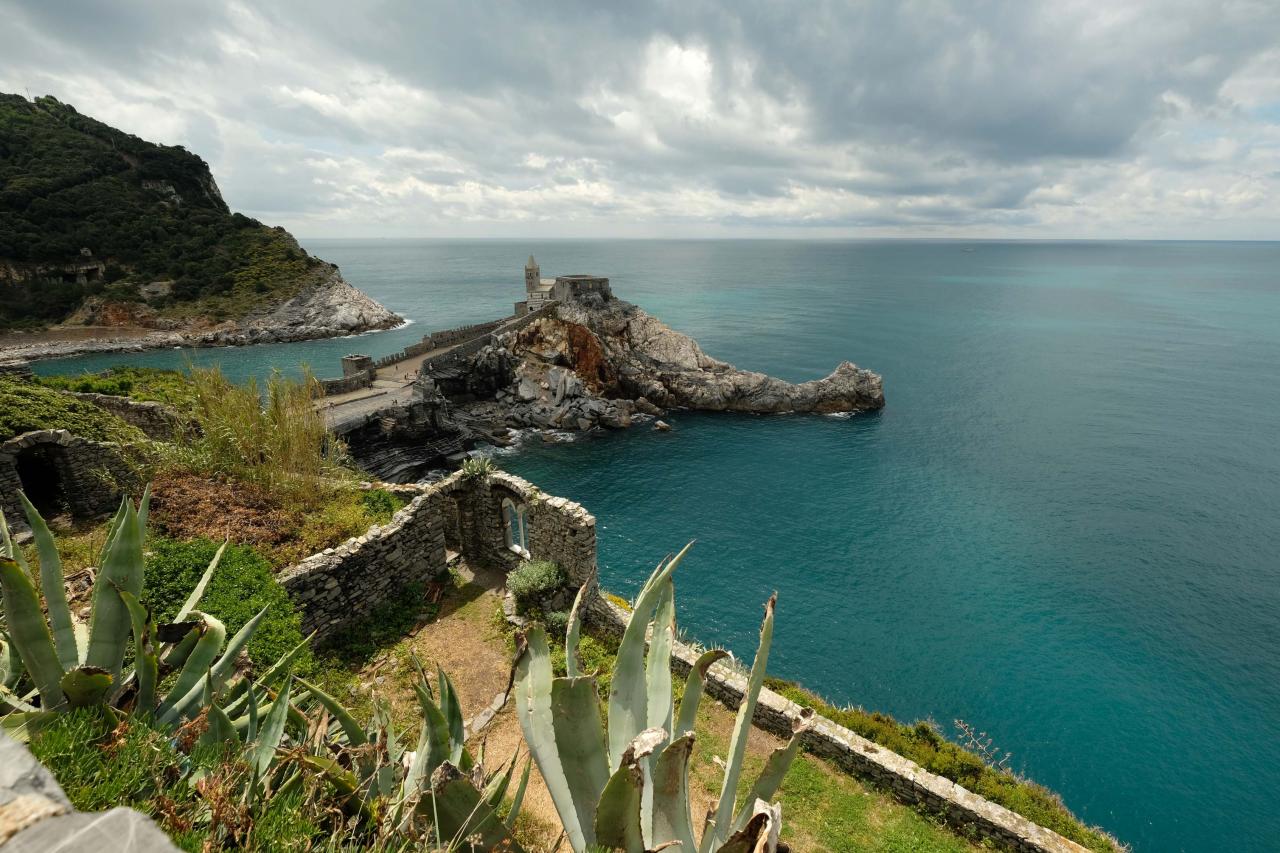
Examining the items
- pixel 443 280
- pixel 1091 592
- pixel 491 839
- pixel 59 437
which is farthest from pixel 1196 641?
pixel 443 280

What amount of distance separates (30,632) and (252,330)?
82.0 m

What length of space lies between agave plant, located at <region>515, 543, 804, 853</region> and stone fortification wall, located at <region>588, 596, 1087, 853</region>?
546 centimetres

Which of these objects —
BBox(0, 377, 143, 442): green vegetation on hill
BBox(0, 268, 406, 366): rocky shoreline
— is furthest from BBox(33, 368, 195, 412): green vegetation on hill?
BBox(0, 268, 406, 366): rocky shoreline

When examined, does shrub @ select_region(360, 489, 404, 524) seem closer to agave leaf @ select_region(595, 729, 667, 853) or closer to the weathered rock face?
agave leaf @ select_region(595, 729, 667, 853)

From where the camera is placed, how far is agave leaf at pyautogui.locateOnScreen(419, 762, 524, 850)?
125 inches

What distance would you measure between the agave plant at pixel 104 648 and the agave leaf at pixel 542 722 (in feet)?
6.55

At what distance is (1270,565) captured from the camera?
1030 inches

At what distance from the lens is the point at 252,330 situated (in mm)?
69812

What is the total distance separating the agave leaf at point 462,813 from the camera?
125 inches

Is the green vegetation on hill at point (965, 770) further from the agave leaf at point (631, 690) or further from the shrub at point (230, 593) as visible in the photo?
the shrub at point (230, 593)

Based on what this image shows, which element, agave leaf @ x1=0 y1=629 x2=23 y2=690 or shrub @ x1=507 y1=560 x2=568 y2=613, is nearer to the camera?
agave leaf @ x1=0 y1=629 x2=23 y2=690

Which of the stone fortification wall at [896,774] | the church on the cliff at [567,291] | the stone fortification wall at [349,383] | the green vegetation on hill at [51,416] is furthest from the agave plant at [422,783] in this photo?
the church on the cliff at [567,291]

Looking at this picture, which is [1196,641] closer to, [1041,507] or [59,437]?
[1041,507]

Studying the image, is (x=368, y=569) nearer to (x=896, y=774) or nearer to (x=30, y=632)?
(x=30, y=632)
